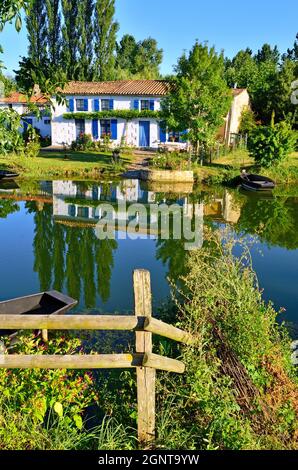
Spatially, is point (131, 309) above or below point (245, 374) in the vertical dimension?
below

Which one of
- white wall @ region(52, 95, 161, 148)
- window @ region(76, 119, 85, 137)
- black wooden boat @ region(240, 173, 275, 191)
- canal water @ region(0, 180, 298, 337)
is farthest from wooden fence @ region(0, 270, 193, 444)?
window @ region(76, 119, 85, 137)

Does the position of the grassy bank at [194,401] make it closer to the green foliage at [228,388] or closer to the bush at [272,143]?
the green foliage at [228,388]

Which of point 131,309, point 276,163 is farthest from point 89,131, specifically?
point 131,309

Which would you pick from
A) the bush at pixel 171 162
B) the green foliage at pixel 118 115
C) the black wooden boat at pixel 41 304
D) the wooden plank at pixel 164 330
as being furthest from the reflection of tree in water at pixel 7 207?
the green foliage at pixel 118 115

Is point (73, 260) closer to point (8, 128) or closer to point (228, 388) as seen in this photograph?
point (8, 128)

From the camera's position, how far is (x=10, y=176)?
26844mm

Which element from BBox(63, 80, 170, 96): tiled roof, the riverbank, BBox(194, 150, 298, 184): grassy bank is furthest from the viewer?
BBox(63, 80, 170, 96): tiled roof

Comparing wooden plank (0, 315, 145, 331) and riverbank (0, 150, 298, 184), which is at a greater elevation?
wooden plank (0, 315, 145, 331)

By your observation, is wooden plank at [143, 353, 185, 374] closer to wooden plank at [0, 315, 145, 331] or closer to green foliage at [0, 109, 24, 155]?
wooden plank at [0, 315, 145, 331]

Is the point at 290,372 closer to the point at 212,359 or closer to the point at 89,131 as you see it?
the point at 212,359

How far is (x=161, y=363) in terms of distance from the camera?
426cm

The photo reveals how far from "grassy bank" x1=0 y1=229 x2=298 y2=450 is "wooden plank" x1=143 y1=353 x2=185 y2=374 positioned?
0.22 m

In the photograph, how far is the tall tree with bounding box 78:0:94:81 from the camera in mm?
45094
